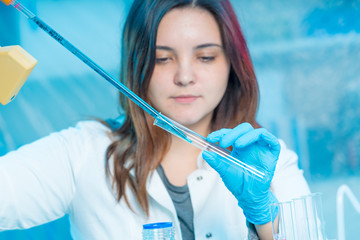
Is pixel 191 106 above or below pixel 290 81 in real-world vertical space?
below

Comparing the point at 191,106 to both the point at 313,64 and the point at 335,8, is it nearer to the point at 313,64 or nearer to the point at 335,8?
the point at 313,64

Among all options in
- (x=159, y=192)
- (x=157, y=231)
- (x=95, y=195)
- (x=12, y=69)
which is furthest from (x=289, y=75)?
(x=12, y=69)

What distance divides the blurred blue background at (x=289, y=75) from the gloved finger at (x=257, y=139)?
35.0 inches

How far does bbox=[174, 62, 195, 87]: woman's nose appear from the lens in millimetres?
1237

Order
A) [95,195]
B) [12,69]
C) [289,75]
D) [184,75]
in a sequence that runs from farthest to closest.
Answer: [289,75]
[95,195]
[184,75]
[12,69]

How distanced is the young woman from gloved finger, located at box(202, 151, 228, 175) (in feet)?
0.43

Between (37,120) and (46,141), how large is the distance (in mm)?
389

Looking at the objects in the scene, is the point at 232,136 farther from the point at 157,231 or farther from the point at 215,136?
the point at 157,231

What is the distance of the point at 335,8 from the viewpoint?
6.15 feet

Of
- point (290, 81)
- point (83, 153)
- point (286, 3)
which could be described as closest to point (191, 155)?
point (83, 153)

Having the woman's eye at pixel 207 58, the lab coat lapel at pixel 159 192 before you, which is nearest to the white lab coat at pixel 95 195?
the lab coat lapel at pixel 159 192

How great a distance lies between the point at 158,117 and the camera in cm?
96

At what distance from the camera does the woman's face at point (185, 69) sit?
1.26 metres

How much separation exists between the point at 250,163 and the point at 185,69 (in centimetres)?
36
